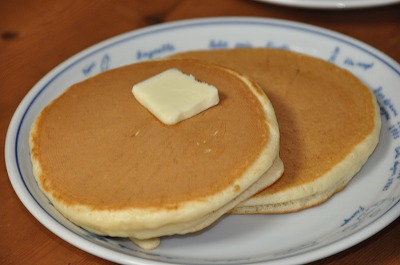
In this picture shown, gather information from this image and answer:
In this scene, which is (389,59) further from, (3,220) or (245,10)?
(3,220)

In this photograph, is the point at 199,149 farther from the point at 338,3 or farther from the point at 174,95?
the point at 338,3

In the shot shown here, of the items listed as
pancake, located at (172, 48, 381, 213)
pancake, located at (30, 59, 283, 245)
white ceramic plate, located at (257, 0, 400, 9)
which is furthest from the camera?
white ceramic plate, located at (257, 0, 400, 9)

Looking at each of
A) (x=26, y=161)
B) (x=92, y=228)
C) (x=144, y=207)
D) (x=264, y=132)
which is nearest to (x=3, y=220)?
(x=26, y=161)

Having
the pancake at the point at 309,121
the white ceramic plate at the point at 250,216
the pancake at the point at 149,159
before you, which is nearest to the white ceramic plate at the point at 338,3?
the white ceramic plate at the point at 250,216

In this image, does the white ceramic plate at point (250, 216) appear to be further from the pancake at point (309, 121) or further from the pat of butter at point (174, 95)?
the pat of butter at point (174, 95)

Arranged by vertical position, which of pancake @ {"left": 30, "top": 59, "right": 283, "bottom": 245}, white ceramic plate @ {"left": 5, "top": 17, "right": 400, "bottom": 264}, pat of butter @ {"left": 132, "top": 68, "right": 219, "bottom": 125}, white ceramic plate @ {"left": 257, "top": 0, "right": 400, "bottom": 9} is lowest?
white ceramic plate @ {"left": 5, "top": 17, "right": 400, "bottom": 264}

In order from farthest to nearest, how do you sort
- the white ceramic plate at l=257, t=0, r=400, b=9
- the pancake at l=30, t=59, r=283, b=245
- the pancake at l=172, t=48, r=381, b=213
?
the white ceramic plate at l=257, t=0, r=400, b=9, the pancake at l=172, t=48, r=381, b=213, the pancake at l=30, t=59, r=283, b=245

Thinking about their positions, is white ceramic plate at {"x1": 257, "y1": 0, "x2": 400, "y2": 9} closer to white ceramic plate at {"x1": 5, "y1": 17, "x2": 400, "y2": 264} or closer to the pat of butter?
white ceramic plate at {"x1": 5, "y1": 17, "x2": 400, "y2": 264}

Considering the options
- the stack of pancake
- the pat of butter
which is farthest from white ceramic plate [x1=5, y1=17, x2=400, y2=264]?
the pat of butter
